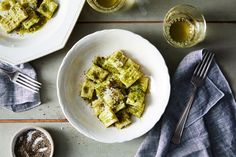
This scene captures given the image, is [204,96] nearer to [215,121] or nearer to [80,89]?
[215,121]

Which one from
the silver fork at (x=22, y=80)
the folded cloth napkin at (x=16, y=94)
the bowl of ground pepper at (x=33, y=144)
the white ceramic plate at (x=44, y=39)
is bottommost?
the bowl of ground pepper at (x=33, y=144)

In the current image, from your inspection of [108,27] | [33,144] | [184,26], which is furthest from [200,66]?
[33,144]

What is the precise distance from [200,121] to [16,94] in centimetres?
72

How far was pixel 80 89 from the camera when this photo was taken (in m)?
1.77

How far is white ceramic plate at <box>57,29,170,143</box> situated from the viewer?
1695 millimetres

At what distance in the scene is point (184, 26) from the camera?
176 cm

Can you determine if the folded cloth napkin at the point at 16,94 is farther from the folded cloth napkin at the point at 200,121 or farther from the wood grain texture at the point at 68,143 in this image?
the folded cloth napkin at the point at 200,121

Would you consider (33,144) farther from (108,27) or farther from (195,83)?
(195,83)

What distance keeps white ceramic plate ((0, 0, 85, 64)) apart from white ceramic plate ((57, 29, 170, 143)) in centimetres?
8

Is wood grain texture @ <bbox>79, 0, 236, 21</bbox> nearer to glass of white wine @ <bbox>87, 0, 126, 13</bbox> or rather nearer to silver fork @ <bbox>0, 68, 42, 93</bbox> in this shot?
glass of white wine @ <bbox>87, 0, 126, 13</bbox>

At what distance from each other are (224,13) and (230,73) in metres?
0.24

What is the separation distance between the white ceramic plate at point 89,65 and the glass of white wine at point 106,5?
9 cm

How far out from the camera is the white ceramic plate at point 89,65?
1695 millimetres

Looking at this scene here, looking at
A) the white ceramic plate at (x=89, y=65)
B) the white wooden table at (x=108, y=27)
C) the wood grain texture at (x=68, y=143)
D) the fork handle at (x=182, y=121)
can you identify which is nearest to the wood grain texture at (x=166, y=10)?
the white wooden table at (x=108, y=27)
